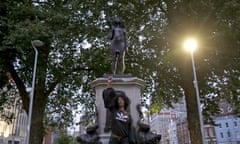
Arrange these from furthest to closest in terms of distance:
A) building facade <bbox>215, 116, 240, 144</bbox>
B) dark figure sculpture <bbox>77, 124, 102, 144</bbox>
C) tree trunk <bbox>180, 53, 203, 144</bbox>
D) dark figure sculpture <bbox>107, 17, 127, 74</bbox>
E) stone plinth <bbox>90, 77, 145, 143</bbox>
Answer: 1. building facade <bbox>215, 116, 240, 144</bbox>
2. tree trunk <bbox>180, 53, 203, 144</bbox>
3. dark figure sculpture <bbox>107, 17, 127, 74</bbox>
4. stone plinth <bbox>90, 77, 145, 143</bbox>
5. dark figure sculpture <bbox>77, 124, 102, 144</bbox>

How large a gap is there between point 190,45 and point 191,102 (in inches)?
137

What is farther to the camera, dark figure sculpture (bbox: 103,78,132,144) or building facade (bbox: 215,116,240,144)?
building facade (bbox: 215,116,240,144)

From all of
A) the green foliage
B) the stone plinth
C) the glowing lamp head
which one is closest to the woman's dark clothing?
the stone plinth

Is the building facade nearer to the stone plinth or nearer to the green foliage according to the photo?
the green foliage

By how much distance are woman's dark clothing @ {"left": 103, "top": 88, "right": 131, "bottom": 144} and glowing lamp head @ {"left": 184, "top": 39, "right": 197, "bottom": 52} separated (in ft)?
28.6

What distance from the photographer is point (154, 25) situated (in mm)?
14000

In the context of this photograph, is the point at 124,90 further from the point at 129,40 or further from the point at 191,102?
the point at 191,102

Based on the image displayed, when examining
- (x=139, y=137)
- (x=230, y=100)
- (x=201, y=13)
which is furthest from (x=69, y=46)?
(x=230, y=100)

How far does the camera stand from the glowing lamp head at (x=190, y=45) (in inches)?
533

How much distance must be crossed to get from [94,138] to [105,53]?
283 inches

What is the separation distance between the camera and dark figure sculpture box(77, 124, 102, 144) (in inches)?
249

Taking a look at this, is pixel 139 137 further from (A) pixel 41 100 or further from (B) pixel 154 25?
(A) pixel 41 100

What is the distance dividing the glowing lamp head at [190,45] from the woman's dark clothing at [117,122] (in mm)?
8717

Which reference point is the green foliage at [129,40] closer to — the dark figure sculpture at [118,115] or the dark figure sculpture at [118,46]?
the dark figure sculpture at [118,46]
